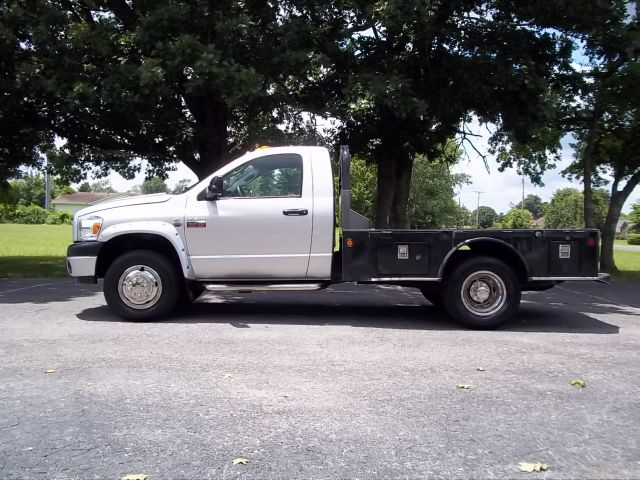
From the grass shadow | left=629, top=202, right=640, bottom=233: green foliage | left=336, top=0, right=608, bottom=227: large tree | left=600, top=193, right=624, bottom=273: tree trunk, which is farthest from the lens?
left=629, top=202, right=640, bottom=233: green foliage

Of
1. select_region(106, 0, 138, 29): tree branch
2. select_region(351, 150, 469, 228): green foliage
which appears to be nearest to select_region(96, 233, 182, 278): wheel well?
select_region(106, 0, 138, 29): tree branch

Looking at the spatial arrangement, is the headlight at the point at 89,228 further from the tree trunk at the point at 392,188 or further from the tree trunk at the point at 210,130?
the tree trunk at the point at 392,188

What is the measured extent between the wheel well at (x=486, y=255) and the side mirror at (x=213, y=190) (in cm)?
314

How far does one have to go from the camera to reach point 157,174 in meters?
18.2

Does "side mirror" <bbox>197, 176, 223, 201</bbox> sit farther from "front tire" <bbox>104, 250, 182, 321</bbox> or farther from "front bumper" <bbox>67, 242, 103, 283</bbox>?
"front bumper" <bbox>67, 242, 103, 283</bbox>

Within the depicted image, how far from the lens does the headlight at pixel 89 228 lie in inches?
301

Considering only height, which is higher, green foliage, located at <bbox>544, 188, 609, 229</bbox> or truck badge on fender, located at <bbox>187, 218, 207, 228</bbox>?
green foliage, located at <bbox>544, 188, 609, 229</bbox>

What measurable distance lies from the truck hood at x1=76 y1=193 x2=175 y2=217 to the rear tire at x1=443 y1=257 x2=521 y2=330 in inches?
157

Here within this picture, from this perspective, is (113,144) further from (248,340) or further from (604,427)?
(604,427)

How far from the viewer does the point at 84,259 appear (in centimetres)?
763

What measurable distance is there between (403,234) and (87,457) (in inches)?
195

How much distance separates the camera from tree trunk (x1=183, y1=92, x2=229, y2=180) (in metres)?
15.2

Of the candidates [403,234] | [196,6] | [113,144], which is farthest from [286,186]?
[113,144]

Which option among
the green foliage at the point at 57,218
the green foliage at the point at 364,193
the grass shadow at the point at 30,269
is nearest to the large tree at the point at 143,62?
the grass shadow at the point at 30,269
